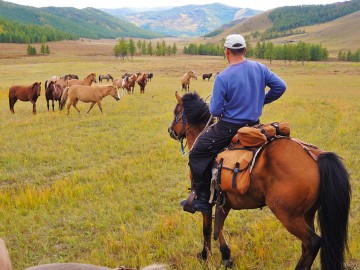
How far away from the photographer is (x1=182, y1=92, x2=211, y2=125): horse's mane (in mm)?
5189

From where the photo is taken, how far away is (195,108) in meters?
5.23

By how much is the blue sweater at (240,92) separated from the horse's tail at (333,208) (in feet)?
3.68

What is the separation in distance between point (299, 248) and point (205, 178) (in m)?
1.84

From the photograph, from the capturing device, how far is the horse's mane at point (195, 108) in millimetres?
5189

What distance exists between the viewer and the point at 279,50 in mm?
101688

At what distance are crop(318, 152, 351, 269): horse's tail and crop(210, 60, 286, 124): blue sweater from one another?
1123 mm

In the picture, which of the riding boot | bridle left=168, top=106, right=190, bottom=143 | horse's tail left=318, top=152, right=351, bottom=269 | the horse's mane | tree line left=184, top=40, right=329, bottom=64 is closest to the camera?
horse's tail left=318, top=152, right=351, bottom=269

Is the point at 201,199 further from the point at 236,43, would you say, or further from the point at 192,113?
the point at 236,43

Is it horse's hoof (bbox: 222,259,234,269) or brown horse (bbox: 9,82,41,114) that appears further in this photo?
brown horse (bbox: 9,82,41,114)

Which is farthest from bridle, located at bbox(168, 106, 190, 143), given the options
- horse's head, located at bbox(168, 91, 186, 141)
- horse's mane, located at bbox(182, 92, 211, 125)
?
horse's mane, located at bbox(182, 92, 211, 125)

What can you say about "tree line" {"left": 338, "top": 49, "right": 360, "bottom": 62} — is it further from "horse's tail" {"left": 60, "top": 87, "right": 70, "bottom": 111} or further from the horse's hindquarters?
the horse's hindquarters

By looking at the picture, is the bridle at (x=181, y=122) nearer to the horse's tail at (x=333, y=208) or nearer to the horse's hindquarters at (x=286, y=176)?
the horse's hindquarters at (x=286, y=176)

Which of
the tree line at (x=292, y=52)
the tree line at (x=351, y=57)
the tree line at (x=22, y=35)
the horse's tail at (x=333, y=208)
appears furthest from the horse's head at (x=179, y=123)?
the tree line at (x=22, y=35)

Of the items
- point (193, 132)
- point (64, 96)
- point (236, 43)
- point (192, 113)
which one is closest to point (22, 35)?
point (64, 96)
